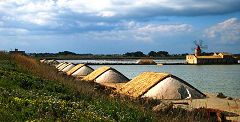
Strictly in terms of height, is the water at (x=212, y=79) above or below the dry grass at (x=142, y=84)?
below

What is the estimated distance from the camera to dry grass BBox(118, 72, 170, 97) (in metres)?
27.6

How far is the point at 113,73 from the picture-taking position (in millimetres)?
43250

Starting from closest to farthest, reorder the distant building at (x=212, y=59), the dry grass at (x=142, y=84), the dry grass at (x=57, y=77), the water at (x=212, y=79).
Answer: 1. the dry grass at (x=57, y=77)
2. the dry grass at (x=142, y=84)
3. the water at (x=212, y=79)
4. the distant building at (x=212, y=59)

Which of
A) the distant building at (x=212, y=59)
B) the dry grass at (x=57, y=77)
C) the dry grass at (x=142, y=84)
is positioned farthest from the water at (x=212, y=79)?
the distant building at (x=212, y=59)

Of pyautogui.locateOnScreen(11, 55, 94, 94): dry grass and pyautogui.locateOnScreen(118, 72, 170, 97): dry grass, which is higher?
pyautogui.locateOnScreen(11, 55, 94, 94): dry grass

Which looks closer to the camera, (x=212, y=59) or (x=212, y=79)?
(x=212, y=79)

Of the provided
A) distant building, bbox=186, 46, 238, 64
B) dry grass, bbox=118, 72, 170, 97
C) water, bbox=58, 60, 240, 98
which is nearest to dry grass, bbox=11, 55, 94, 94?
dry grass, bbox=118, 72, 170, 97

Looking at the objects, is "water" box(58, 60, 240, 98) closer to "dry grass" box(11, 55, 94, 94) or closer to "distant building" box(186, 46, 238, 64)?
"dry grass" box(11, 55, 94, 94)

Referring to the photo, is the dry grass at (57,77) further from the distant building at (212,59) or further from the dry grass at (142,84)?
the distant building at (212,59)

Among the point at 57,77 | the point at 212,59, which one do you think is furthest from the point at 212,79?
the point at 212,59

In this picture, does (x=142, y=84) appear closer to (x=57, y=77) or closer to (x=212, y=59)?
(x=57, y=77)

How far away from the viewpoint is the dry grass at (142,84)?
2757cm

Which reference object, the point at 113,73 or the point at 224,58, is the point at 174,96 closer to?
the point at 113,73

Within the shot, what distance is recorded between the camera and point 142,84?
2958 centimetres
